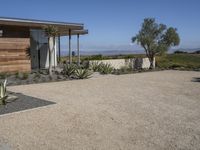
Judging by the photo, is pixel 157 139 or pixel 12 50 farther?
pixel 12 50

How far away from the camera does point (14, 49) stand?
17359mm

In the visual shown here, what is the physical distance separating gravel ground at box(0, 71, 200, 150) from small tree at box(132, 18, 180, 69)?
16001 mm

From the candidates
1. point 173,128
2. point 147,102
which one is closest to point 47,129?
point 173,128

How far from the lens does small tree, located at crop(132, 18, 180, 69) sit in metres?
25.9

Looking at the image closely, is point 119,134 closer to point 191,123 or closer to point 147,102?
point 191,123

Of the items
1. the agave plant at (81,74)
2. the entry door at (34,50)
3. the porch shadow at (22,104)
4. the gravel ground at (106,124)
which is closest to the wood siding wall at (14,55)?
the entry door at (34,50)

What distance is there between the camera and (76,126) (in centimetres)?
650

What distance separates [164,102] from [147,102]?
57 cm

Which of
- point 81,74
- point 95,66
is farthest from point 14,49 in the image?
point 95,66

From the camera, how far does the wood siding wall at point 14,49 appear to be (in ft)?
55.2

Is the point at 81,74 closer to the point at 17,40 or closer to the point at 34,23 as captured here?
the point at 34,23

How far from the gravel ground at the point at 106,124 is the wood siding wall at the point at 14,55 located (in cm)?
752

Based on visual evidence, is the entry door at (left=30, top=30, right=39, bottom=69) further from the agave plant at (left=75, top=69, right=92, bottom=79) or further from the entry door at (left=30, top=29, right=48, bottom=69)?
the agave plant at (left=75, top=69, right=92, bottom=79)

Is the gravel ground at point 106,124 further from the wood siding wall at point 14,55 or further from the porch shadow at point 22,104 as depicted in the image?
the wood siding wall at point 14,55
